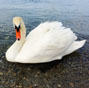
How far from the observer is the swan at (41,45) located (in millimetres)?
5273

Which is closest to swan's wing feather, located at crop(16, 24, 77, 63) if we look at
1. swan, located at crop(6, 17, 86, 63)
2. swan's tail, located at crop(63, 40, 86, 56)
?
swan, located at crop(6, 17, 86, 63)

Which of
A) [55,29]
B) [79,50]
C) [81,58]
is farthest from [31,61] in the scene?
[79,50]

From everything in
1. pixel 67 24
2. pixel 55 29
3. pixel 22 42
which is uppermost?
pixel 55 29

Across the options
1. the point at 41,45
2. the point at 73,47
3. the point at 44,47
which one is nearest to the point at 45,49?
the point at 44,47

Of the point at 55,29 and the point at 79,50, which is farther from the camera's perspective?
the point at 79,50

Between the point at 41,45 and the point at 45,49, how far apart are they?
7.6 inches

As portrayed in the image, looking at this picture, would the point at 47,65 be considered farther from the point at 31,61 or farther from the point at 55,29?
the point at 55,29

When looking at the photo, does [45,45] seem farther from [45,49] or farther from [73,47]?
[73,47]

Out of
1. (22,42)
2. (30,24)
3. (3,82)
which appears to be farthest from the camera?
(30,24)

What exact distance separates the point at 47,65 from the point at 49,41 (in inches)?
39.6

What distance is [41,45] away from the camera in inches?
208

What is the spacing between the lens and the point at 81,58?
634 centimetres

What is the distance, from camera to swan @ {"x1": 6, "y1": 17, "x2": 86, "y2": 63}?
5.27 meters

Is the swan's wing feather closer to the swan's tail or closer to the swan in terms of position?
the swan
